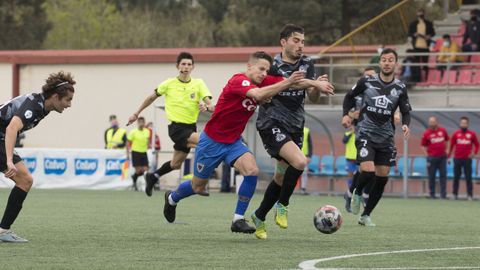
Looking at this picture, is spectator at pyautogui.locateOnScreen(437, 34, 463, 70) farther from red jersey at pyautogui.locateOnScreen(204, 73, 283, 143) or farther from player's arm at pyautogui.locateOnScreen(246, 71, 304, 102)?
player's arm at pyautogui.locateOnScreen(246, 71, 304, 102)

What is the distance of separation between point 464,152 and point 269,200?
15287mm

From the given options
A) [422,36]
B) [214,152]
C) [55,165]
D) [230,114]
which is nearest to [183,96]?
[214,152]

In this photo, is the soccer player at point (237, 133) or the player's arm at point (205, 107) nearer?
the soccer player at point (237, 133)

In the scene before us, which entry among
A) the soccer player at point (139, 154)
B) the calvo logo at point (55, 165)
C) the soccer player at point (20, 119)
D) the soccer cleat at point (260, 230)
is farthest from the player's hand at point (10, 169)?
the calvo logo at point (55, 165)

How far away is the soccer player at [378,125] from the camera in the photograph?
14.5 metres

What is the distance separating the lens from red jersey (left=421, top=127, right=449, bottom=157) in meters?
26.8

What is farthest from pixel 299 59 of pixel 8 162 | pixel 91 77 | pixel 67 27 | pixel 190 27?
pixel 67 27

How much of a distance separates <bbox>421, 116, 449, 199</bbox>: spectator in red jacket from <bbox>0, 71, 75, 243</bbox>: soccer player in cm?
1723

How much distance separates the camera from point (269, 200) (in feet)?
39.2

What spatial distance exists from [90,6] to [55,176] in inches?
1596

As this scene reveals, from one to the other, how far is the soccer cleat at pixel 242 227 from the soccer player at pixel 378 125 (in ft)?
10.7

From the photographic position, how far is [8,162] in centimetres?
1030

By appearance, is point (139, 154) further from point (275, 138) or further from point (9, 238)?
point (9, 238)

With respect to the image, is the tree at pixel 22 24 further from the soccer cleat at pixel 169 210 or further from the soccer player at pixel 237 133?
the soccer player at pixel 237 133
